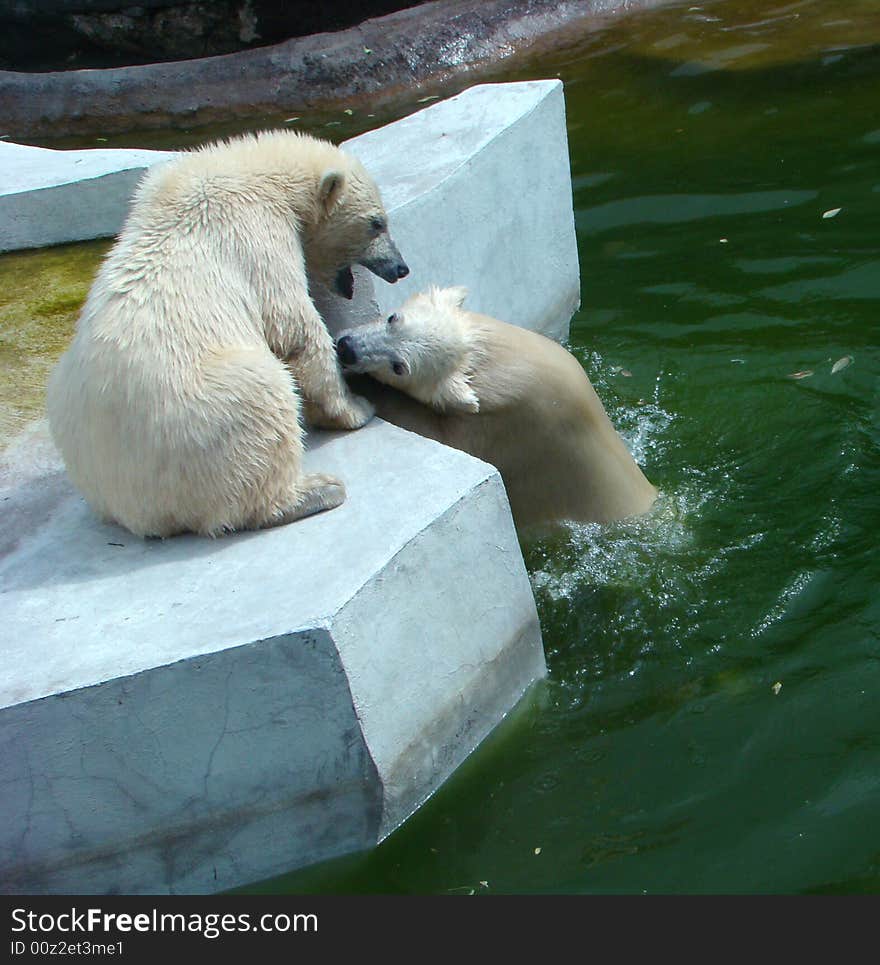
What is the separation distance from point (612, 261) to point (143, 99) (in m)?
5.11

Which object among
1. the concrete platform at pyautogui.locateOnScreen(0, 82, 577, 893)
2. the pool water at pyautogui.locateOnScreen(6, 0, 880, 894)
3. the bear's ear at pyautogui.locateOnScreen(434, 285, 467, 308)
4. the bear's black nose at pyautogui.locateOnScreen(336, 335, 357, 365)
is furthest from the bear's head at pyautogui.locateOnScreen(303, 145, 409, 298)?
the pool water at pyautogui.locateOnScreen(6, 0, 880, 894)

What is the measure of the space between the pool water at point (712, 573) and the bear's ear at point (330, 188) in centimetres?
134

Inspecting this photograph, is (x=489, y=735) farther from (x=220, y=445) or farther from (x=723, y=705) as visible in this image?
(x=220, y=445)

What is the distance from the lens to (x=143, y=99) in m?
10.0

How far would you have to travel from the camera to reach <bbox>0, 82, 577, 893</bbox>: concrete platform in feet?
9.52

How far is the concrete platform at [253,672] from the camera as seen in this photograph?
9.52ft

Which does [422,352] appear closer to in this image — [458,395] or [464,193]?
[458,395]

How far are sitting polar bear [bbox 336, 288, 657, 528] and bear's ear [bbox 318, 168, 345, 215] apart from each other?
39 centimetres

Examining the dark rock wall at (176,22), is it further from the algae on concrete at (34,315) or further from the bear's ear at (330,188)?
the bear's ear at (330,188)

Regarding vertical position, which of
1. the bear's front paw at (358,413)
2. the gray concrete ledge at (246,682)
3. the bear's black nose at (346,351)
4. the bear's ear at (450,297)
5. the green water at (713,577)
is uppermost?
the bear's ear at (450,297)

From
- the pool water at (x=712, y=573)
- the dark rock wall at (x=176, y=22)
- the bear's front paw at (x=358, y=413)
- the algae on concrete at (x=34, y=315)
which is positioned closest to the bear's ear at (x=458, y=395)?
the bear's front paw at (x=358, y=413)

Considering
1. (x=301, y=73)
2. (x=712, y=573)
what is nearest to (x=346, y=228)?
(x=712, y=573)

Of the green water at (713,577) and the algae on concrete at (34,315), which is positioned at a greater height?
the algae on concrete at (34,315)

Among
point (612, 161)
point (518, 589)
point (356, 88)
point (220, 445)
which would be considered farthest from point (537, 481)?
point (356, 88)
